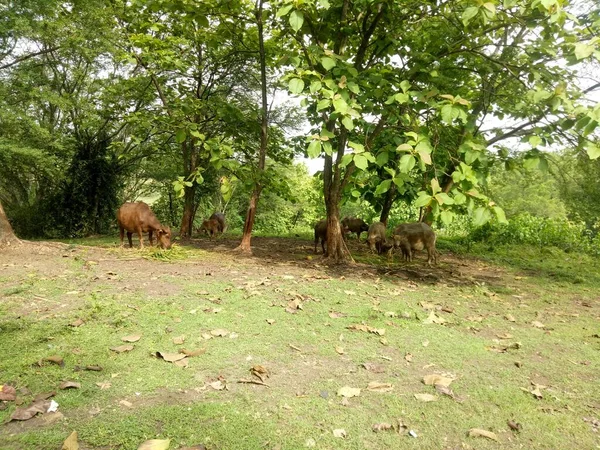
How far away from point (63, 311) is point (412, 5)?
675 centimetres

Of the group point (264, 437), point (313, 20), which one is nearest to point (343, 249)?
point (313, 20)

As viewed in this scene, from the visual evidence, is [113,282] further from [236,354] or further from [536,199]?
[536,199]

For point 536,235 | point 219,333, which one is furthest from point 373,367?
point 536,235

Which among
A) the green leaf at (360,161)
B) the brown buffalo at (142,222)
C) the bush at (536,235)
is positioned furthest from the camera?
the bush at (536,235)

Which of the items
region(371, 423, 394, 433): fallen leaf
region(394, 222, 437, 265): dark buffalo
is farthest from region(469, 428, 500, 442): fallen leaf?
region(394, 222, 437, 265): dark buffalo

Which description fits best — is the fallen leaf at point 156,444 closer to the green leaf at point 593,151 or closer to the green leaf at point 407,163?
the green leaf at point 407,163

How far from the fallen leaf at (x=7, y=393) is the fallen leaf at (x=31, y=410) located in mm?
159

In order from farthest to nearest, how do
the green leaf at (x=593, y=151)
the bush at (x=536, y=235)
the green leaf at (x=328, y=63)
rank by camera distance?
the bush at (x=536, y=235), the green leaf at (x=328, y=63), the green leaf at (x=593, y=151)

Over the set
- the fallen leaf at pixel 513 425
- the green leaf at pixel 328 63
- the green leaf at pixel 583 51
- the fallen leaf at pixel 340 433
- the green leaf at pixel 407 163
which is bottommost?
the fallen leaf at pixel 513 425

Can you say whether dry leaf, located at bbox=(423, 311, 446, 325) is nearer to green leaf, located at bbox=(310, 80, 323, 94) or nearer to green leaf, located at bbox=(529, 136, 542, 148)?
green leaf, located at bbox=(529, 136, 542, 148)

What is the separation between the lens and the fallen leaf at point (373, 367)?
11.6 feet

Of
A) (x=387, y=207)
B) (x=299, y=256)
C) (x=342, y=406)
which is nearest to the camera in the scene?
(x=342, y=406)

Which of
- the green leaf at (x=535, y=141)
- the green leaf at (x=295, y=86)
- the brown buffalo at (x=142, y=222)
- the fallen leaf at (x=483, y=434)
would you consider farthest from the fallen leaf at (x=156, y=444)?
the brown buffalo at (x=142, y=222)

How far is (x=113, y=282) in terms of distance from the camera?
17.9 ft
